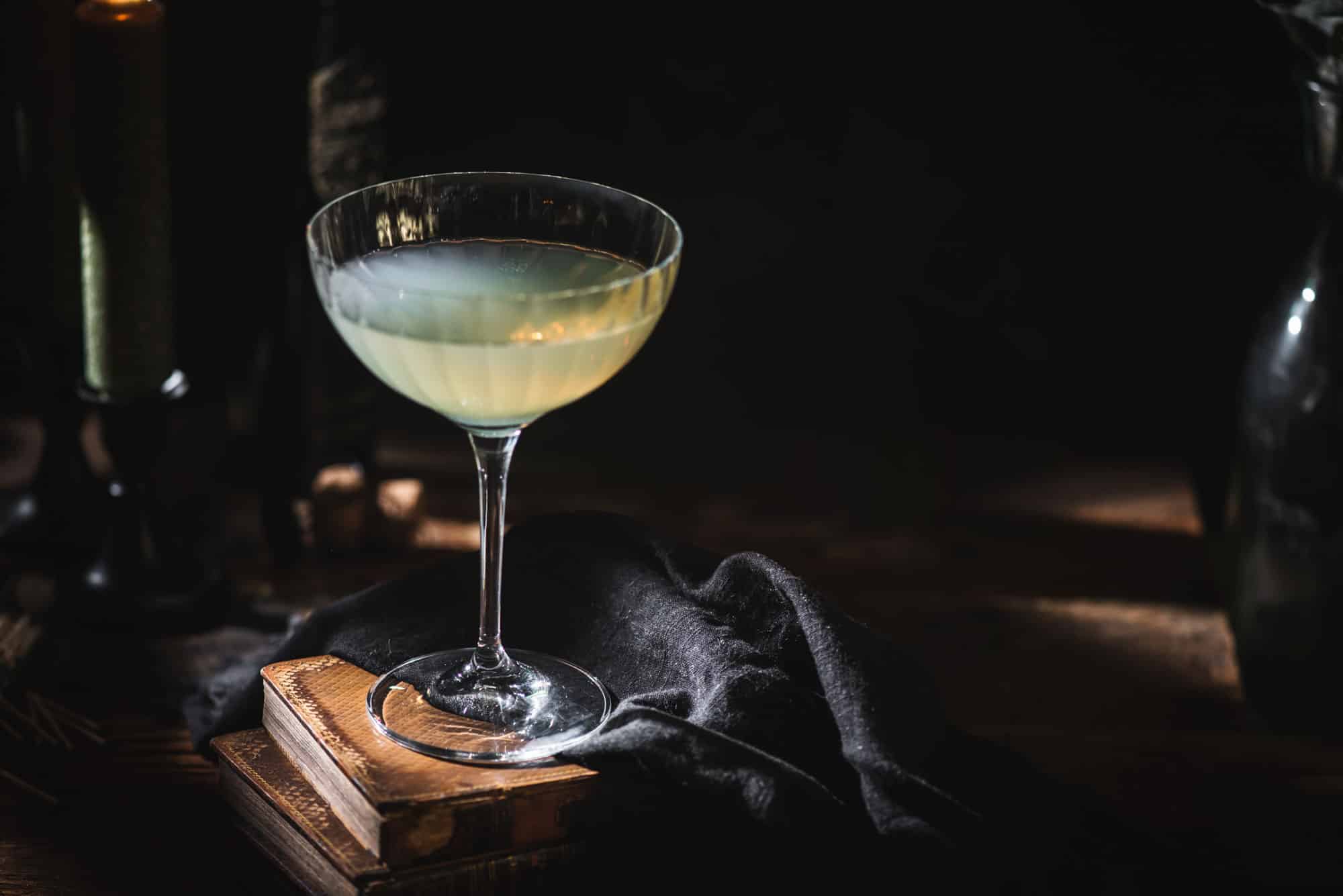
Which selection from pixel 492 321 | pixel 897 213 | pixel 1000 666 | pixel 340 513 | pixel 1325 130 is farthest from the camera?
pixel 897 213

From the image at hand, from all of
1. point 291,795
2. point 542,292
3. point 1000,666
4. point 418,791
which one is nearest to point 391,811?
point 418,791

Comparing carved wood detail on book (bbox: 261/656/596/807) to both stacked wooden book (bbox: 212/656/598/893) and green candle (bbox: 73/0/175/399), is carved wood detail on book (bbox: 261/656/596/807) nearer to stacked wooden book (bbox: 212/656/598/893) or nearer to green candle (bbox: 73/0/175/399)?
stacked wooden book (bbox: 212/656/598/893)

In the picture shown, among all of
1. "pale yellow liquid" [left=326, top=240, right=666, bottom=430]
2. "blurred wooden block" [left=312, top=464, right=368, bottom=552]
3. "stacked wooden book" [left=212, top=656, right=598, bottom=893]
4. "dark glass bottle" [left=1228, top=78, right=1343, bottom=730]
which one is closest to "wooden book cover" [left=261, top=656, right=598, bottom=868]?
"stacked wooden book" [left=212, top=656, right=598, bottom=893]

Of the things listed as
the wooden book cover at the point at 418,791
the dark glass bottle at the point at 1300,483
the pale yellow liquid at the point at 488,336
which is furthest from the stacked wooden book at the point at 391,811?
the dark glass bottle at the point at 1300,483

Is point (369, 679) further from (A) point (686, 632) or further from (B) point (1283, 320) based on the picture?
(B) point (1283, 320)

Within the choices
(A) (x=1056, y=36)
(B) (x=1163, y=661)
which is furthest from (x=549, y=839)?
(A) (x=1056, y=36)

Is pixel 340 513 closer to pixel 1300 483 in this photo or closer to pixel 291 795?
pixel 291 795
